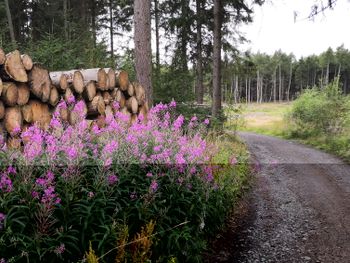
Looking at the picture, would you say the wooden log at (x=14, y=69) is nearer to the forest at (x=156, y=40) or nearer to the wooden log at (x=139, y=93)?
the wooden log at (x=139, y=93)

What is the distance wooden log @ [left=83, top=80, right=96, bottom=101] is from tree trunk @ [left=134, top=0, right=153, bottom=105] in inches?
98.1

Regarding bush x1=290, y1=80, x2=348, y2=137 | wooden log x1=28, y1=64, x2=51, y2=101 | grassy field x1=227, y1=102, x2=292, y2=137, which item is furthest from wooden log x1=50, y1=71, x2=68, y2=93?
bush x1=290, y1=80, x2=348, y2=137

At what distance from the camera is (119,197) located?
3.74 metres

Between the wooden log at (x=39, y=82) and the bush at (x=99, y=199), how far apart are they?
7.16ft

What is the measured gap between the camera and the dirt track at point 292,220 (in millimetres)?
5262

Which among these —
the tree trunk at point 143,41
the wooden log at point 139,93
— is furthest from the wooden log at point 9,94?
the tree trunk at point 143,41

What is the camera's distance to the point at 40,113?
6.13m

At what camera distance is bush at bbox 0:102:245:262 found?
2.97m

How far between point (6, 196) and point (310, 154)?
1415cm

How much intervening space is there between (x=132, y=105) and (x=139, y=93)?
0.58 metres

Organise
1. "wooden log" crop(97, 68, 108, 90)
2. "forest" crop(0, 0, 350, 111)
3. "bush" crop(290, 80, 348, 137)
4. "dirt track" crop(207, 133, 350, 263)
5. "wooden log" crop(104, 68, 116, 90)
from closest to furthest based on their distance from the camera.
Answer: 1. "dirt track" crop(207, 133, 350, 263)
2. "wooden log" crop(97, 68, 108, 90)
3. "wooden log" crop(104, 68, 116, 90)
4. "forest" crop(0, 0, 350, 111)
5. "bush" crop(290, 80, 348, 137)

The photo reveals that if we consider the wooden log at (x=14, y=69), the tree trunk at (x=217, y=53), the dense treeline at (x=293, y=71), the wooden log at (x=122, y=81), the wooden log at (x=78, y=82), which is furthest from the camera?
the dense treeline at (x=293, y=71)

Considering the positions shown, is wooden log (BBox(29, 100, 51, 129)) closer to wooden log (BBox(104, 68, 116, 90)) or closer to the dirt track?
wooden log (BBox(104, 68, 116, 90))

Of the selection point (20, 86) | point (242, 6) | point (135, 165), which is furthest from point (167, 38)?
point (135, 165)
